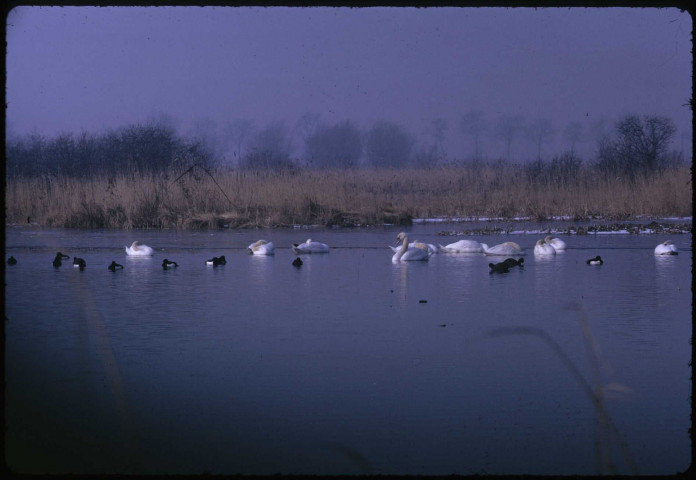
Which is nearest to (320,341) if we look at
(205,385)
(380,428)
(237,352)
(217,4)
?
(237,352)

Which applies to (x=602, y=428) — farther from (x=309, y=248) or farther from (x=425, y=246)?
(x=309, y=248)

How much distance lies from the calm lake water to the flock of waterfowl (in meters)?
1.13

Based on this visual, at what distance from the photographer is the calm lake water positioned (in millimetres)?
3434

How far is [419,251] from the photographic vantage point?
10820mm

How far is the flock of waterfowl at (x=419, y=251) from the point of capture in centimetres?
1022

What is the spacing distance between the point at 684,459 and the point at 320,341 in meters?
2.57

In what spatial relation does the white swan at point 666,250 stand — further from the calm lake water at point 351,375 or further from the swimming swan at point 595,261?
the calm lake water at point 351,375

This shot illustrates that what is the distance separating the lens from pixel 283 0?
113 inches

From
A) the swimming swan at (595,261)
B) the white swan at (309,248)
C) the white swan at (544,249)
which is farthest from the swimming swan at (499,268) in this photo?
the white swan at (309,248)

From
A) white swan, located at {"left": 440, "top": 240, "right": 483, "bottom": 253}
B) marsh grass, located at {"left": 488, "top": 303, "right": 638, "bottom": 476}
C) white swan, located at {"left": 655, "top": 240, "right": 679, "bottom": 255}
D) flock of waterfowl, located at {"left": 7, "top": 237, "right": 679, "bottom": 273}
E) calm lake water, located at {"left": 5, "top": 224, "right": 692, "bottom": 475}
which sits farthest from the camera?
white swan, located at {"left": 440, "top": 240, "right": 483, "bottom": 253}

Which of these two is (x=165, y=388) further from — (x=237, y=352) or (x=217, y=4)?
(x=217, y=4)

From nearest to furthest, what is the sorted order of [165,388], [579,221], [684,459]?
[684,459] < [165,388] < [579,221]

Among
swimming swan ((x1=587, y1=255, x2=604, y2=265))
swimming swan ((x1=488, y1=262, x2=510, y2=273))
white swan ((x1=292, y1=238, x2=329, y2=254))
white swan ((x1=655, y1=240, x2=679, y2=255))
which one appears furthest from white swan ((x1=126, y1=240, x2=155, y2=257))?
white swan ((x1=655, y1=240, x2=679, y2=255))

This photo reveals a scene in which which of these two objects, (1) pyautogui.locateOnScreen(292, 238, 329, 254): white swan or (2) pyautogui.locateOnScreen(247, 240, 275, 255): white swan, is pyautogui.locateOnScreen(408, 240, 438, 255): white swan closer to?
(1) pyautogui.locateOnScreen(292, 238, 329, 254): white swan
